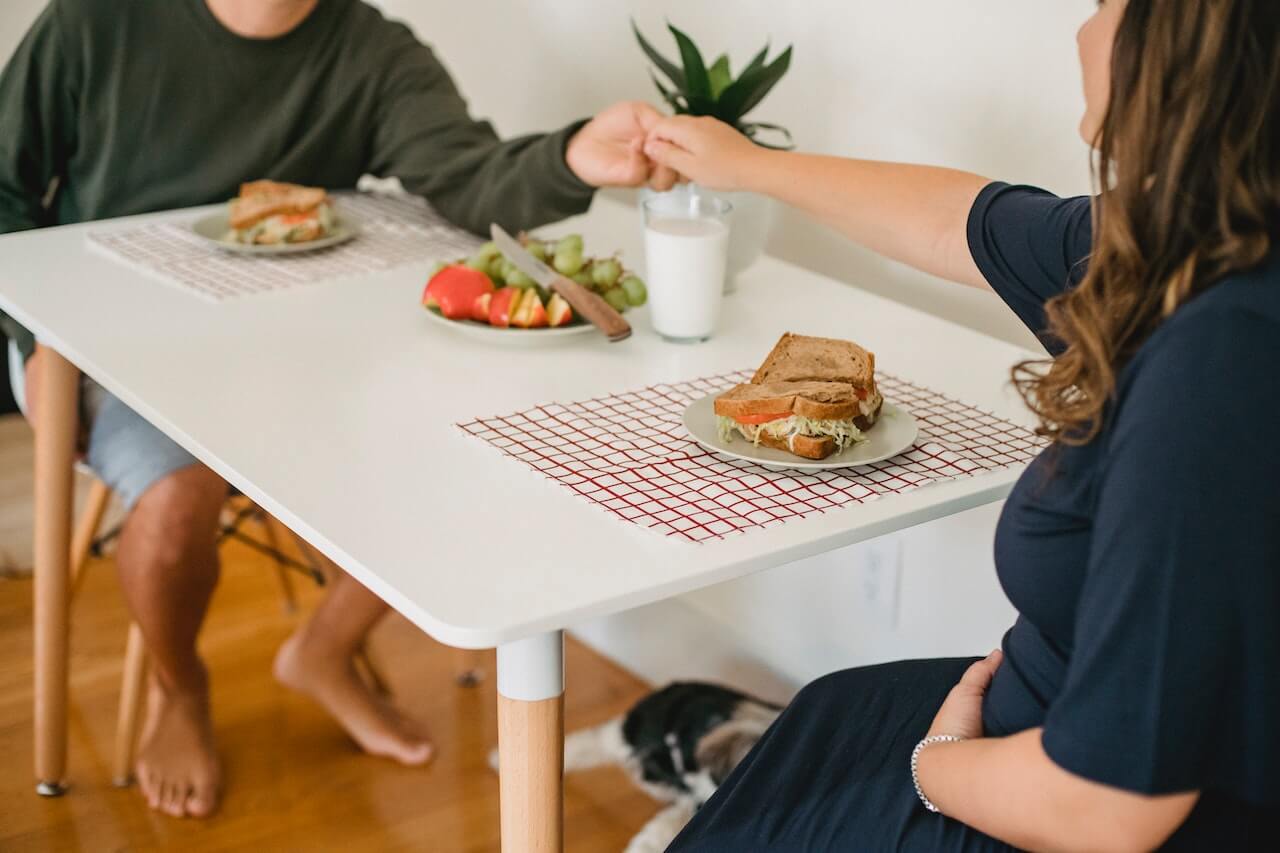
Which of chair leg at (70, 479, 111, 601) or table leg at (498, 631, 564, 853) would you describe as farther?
chair leg at (70, 479, 111, 601)

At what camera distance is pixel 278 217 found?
69.3 inches

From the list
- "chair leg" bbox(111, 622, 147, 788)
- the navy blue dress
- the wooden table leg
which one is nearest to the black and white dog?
"chair leg" bbox(111, 622, 147, 788)

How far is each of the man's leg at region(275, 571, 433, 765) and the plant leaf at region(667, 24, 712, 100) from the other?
2.91 ft

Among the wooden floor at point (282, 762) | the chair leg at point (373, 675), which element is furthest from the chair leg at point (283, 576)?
the chair leg at point (373, 675)

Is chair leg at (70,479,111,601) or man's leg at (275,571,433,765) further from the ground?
chair leg at (70,479,111,601)

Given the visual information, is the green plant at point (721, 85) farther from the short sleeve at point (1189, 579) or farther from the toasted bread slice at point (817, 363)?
the short sleeve at point (1189, 579)

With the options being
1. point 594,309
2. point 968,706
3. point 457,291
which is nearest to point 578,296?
point 594,309

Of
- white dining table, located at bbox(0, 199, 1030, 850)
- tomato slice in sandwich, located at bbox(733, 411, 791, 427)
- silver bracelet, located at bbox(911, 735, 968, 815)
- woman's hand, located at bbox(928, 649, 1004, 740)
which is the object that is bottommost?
silver bracelet, located at bbox(911, 735, 968, 815)

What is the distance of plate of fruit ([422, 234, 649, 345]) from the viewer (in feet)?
4.75

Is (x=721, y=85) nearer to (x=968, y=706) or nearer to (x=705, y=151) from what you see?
(x=705, y=151)

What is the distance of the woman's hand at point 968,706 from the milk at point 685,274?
0.53 m

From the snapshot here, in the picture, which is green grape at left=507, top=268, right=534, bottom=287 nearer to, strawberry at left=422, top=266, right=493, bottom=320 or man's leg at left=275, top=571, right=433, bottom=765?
strawberry at left=422, top=266, right=493, bottom=320

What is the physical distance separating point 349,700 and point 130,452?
54 centimetres

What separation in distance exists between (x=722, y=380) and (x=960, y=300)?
1.74ft
